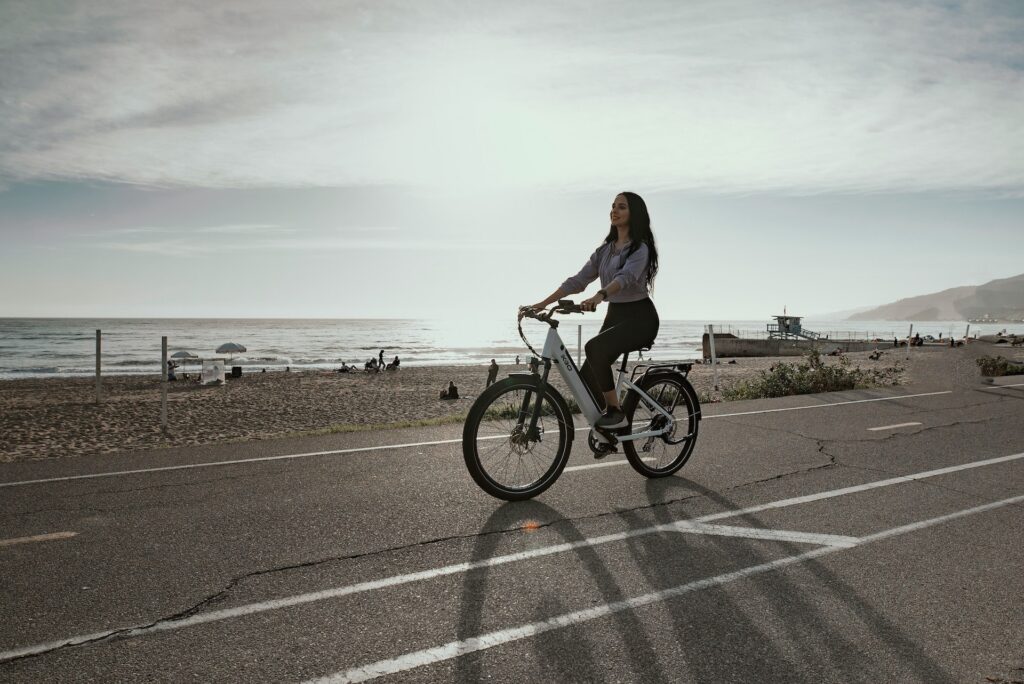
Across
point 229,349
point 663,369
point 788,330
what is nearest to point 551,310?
point 663,369

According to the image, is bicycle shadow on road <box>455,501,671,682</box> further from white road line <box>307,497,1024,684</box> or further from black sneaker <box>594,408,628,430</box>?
black sneaker <box>594,408,628,430</box>

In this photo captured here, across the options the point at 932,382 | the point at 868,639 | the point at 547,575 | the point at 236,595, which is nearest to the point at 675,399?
the point at 547,575

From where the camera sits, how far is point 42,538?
14.7ft

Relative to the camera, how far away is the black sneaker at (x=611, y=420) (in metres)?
5.53

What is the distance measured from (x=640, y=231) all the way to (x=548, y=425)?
1.85 meters

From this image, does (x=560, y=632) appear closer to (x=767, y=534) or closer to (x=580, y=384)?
(x=767, y=534)

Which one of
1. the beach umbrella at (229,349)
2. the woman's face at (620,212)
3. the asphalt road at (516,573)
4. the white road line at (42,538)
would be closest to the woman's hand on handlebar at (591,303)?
the woman's face at (620,212)

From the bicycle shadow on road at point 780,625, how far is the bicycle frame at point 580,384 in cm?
156

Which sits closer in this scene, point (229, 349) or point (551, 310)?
point (551, 310)

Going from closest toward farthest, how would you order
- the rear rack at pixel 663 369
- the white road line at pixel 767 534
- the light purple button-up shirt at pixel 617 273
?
→ the white road line at pixel 767 534 → the light purple button-up shirt at pixel 617 273 → the rear rack at pixel 663 369

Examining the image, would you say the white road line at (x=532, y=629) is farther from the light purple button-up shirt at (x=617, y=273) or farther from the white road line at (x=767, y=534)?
the light purple button-up shirt at (x=617, y=273)

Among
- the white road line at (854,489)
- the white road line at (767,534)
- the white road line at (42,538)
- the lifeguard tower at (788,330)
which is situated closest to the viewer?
the white road line at (767,534)

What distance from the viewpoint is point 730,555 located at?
13.2 feet

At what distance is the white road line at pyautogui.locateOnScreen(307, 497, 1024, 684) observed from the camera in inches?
104
